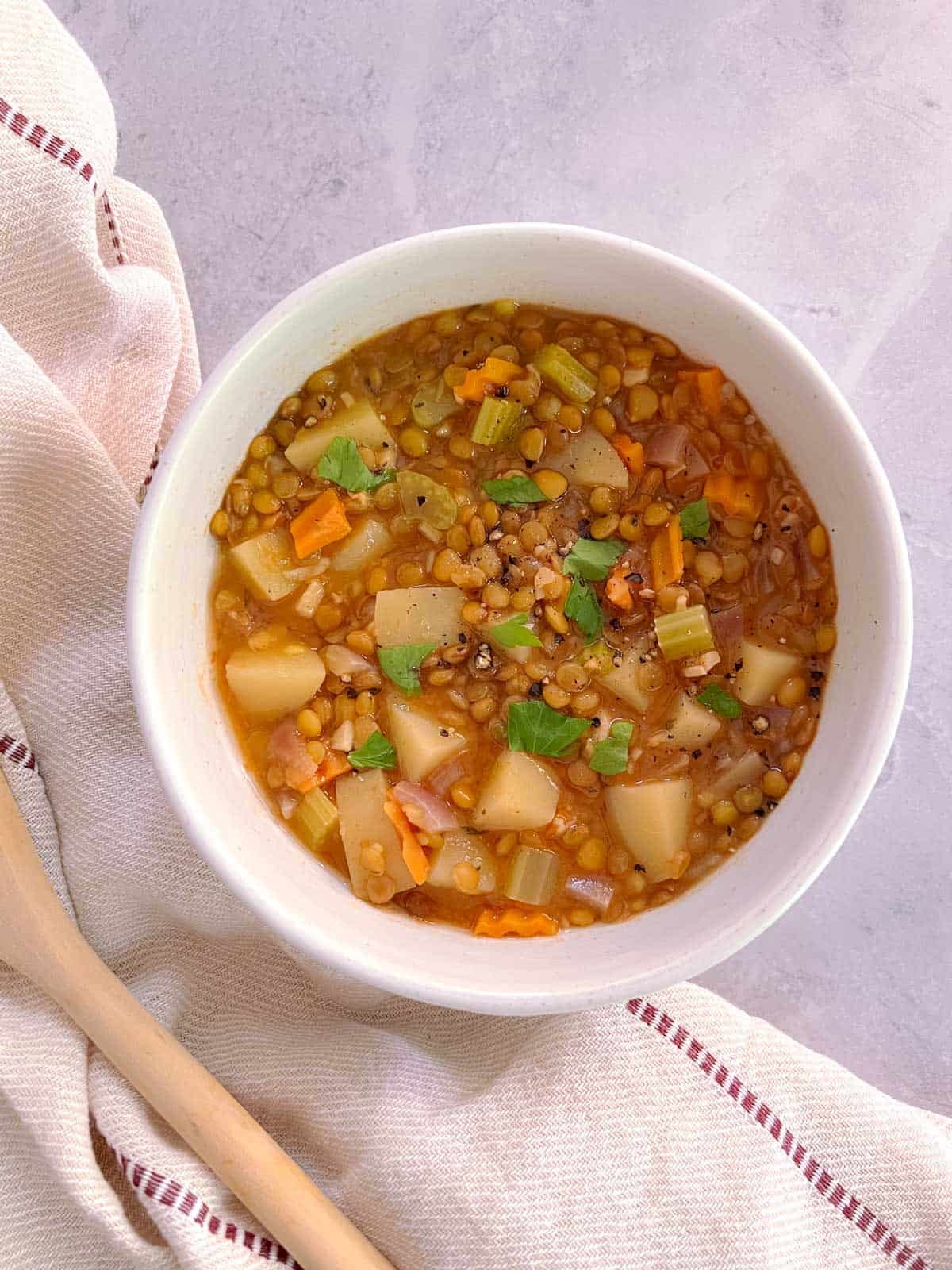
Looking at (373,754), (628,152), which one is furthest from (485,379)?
(628,152)

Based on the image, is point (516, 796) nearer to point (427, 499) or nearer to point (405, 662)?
point (405, 662)

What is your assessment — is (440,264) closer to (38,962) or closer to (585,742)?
(585,742)

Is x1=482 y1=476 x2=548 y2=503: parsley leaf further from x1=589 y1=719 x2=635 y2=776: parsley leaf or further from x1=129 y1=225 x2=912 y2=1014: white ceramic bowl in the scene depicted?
x1=589 y1=719 x2=635 y2=776: parsley leaf

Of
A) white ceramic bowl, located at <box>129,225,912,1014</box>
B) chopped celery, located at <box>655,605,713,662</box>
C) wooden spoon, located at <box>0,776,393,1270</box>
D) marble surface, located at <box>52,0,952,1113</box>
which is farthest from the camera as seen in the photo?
marble surface, located at <box>52,0,952,1113</box>

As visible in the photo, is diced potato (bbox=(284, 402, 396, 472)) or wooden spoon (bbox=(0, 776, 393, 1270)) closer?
diced potato (bbox=(284, 402, 396, 472))

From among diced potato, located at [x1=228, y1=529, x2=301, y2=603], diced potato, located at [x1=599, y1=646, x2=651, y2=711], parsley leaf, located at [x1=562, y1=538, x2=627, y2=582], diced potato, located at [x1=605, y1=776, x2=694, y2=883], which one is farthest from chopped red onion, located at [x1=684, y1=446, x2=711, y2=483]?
diced potato, located at [x1=228, y1=529, x2=301, y2=603]

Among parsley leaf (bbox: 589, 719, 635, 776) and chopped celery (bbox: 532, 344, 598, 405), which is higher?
chopped celery (bbox: 532, 344, 598, 405)

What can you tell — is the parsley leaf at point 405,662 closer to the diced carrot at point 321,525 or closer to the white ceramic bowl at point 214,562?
the diced carrot at point 321,525
